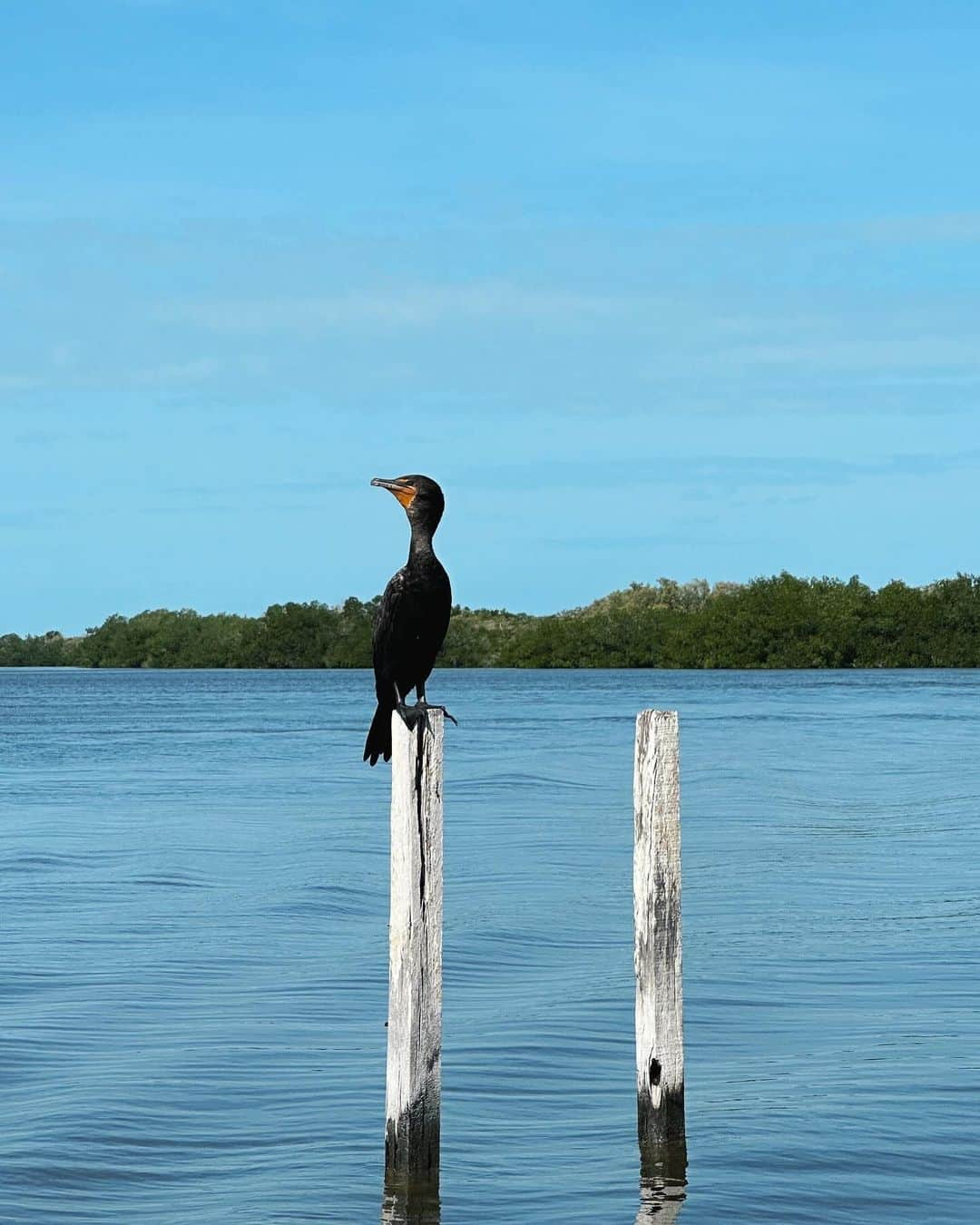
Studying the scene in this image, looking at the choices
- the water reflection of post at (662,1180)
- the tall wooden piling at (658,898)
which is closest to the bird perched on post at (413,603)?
the tall wooden piling at (658,898)

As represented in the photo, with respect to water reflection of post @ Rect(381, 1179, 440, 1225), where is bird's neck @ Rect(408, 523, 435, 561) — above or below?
above

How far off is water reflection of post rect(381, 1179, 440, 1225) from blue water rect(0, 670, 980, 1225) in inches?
3.0

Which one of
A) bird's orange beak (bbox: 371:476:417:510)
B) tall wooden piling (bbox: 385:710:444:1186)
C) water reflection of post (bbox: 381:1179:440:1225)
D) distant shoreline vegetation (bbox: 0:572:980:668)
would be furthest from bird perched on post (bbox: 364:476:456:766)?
distant shoreline vegetation (bbox: 0:572:980:668)

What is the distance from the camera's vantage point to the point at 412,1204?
8125mm

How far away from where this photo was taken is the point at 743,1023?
12008mm

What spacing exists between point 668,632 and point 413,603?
119796mm

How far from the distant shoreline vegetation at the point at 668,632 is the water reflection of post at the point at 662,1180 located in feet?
344

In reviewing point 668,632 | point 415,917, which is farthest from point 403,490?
point 668,632

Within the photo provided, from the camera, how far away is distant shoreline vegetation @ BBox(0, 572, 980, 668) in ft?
381

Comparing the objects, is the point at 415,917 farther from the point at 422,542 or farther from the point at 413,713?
the point at 422,542

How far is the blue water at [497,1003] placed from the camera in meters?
8.77

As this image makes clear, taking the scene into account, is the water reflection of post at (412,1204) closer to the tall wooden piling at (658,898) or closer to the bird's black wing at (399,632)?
the tall wooden piling at (658,898)

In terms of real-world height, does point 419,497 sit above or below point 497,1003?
above

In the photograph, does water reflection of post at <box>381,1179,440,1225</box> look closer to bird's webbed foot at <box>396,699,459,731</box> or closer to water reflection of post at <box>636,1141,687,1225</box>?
water reflection of post at <box>636,1141,687,1225</box>
